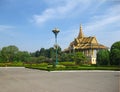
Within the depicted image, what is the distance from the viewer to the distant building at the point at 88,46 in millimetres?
84312

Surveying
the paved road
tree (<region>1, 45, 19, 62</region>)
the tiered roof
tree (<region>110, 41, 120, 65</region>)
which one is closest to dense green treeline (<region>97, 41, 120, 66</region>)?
tree (<region>110, 41, 120, 65</region>)

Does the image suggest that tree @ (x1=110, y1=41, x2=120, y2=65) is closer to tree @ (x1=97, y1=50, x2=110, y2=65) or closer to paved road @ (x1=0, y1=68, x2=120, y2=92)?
tree @ (x1=97, y1=50, x2=110, y2=65)

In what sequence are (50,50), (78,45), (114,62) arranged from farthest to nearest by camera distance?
(50,50), (78,45), (114,62)

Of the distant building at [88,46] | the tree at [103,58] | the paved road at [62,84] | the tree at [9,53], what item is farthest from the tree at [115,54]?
the tree at [9,53]

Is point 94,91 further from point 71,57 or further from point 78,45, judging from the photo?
point 78,45

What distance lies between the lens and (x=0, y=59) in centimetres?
7950

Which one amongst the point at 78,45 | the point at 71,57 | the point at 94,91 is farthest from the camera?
the point at 78,45

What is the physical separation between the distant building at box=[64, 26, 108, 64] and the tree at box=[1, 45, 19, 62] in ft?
71.4

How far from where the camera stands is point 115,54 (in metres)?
46.1

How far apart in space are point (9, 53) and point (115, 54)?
45.2 metres

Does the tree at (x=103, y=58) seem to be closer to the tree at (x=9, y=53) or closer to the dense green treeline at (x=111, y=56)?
the dense green treeline at (x=111, y=56)

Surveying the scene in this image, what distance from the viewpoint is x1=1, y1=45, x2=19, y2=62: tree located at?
81125 millimetres

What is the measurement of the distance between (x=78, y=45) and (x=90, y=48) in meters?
→ 6.83

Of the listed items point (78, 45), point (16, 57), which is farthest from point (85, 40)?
point (16, 57)
